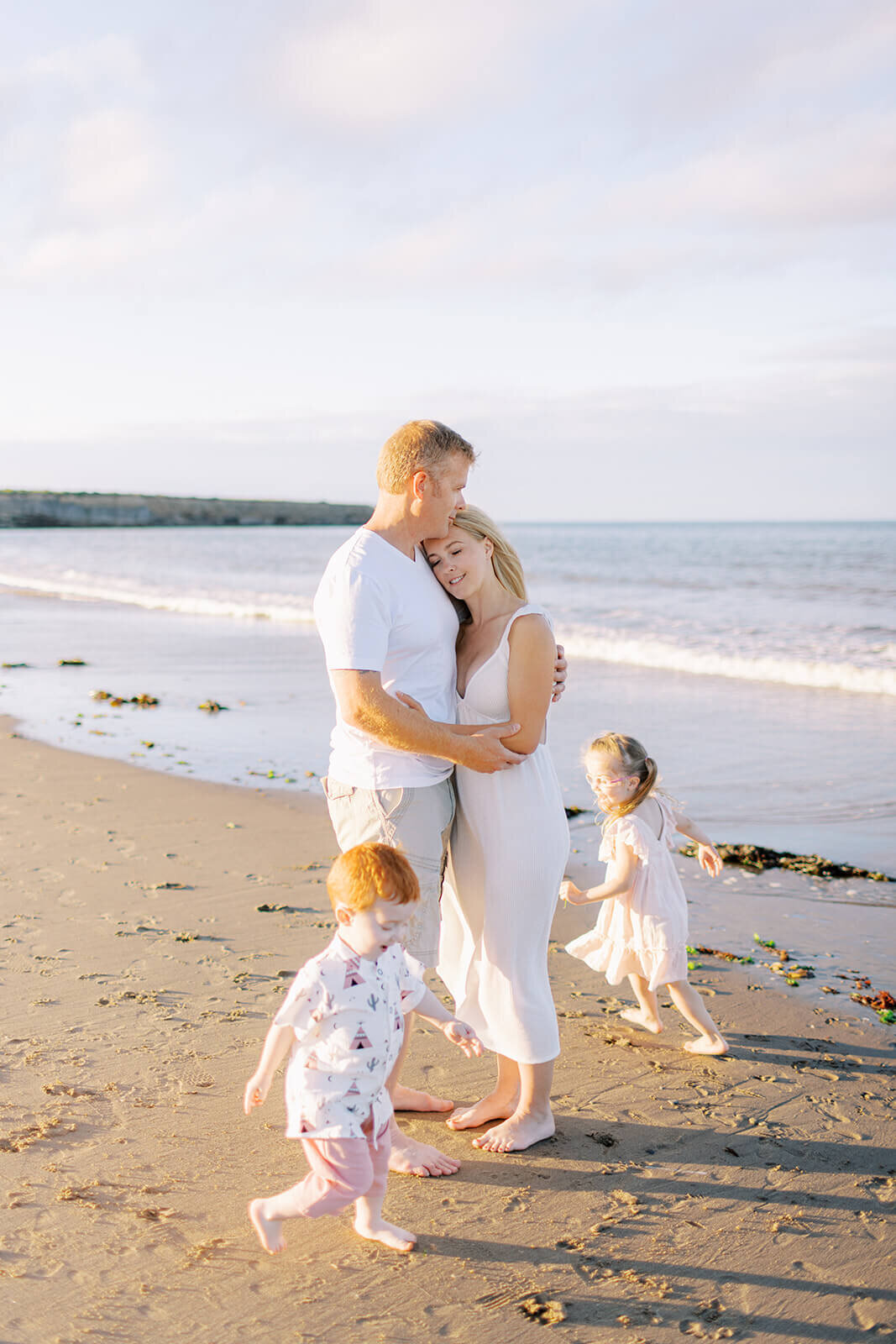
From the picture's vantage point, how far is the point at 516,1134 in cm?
334

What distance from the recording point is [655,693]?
1216 cm

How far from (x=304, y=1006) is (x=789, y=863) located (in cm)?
416

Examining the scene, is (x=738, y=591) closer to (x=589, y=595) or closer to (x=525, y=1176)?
(x=589, y=595)

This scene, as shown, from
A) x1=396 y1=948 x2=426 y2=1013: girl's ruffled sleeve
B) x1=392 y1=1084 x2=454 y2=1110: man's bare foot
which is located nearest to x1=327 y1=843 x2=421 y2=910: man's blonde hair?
x1=396 y1=948 x2=426 y2=1013: girl's ruffled sleeve

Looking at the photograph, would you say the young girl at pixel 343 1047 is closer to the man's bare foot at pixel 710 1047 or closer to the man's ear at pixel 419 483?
the man's ear at pixel 419 483

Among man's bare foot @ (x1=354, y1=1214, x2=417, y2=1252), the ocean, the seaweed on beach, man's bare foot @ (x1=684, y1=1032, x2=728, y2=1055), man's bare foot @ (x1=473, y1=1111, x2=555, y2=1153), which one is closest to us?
man's bare foot @ (x1=354, y1=1214, x2=417, y2=1252)

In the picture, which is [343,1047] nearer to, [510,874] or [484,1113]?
[510,874]

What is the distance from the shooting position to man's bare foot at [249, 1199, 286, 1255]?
2.71 meters

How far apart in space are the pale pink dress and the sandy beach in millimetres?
309

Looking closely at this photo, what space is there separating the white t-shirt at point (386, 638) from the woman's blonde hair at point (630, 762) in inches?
35.5

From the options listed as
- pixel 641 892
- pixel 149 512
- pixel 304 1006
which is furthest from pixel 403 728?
pixel 149 512

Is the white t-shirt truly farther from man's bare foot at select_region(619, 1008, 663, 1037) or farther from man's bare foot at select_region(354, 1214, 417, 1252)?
man's bare foot at select_region(619, 1008, 663, 1037)

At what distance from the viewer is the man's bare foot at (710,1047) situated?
396 centimetres

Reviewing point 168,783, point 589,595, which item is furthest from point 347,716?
point 589,595
